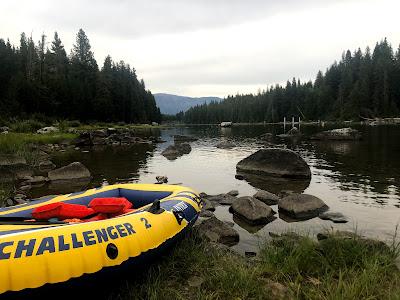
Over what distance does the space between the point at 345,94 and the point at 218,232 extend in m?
114

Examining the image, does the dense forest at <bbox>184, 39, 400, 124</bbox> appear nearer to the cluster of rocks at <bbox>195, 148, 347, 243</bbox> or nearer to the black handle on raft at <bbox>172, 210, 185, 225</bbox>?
the cluster of rocks at <bbox>195, 148, 347, 243</bbox>

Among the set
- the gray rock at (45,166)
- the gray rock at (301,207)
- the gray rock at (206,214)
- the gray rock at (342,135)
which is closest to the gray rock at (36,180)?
the gray rock at (45,166)

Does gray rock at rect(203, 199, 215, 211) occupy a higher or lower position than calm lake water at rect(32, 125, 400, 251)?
higher

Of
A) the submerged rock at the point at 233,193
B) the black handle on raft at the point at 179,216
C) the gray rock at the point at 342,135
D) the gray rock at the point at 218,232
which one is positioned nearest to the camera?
the black handle on raft at the point at 179,216

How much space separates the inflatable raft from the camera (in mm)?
4570

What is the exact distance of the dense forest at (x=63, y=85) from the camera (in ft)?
197

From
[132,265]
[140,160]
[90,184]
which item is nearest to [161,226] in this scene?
[132,265]

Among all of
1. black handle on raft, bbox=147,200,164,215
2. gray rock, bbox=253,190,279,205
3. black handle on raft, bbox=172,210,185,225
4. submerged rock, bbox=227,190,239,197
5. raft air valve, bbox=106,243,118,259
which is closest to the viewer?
raft air valve, bbox=106,243,118,259

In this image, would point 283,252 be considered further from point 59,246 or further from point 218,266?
point 59,246

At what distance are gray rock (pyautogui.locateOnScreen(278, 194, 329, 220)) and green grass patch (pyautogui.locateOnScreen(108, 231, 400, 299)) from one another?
14.4 feet

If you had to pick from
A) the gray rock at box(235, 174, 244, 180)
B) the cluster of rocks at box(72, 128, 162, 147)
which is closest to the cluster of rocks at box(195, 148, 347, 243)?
the gray rock at box(235, 174, 244, 180)

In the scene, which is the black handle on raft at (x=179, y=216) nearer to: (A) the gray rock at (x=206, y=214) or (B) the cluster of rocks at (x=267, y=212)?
(B) the cluster of rocks at (x=267, y=212)

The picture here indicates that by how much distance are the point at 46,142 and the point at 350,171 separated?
1109 inches

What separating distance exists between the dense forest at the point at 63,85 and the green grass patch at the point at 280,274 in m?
55.2
